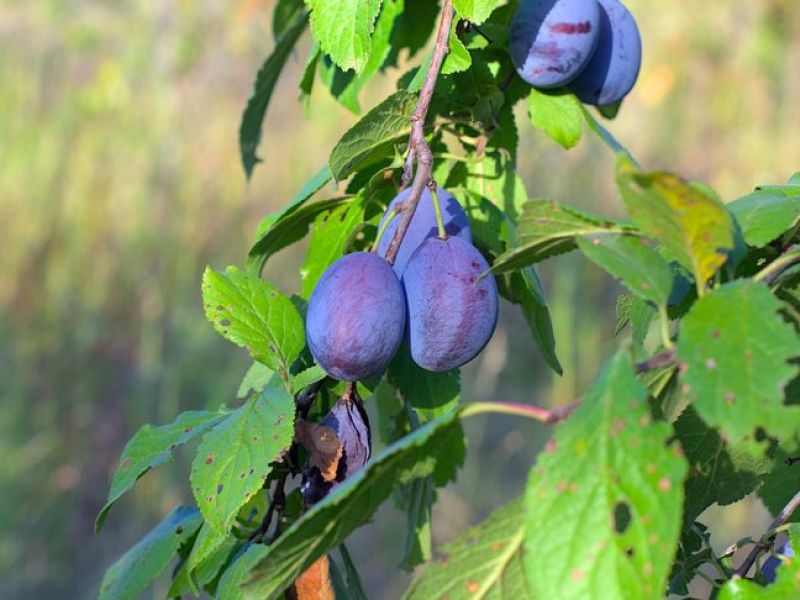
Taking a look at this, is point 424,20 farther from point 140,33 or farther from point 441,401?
point 140,33

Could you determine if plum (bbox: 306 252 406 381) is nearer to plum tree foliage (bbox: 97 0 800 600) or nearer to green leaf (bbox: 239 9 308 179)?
plum tree foliage (bbox: 97 0 800 600)

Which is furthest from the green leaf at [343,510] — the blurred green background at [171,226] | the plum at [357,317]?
the blurred green background at [171,226]

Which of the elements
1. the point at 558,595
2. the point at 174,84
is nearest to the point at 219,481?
the point at 558,595

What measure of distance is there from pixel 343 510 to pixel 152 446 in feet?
0.86

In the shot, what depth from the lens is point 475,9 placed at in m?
0.68

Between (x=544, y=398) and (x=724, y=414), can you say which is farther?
(x=544, y=398)

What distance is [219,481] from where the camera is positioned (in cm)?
62

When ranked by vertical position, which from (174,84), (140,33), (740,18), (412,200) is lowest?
(740,18)

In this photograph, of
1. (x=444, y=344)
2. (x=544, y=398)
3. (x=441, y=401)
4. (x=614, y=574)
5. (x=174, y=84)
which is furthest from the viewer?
(x=174, y=84)

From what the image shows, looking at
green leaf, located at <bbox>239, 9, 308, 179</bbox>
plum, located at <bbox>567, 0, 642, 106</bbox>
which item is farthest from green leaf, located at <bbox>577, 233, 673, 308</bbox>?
green leaf, located at <bbox>239, 9, 308, 179</bbox>

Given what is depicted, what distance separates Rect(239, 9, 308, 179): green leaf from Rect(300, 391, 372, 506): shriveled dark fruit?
0.37 metres

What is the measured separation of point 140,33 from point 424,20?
3.65 metres

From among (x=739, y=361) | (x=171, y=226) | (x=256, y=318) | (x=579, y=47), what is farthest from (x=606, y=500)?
(x=171, y=226)

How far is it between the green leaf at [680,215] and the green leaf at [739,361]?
0.03 meters
